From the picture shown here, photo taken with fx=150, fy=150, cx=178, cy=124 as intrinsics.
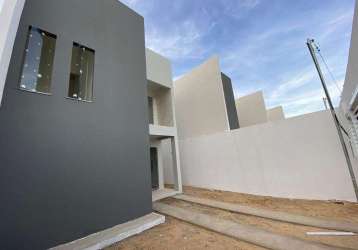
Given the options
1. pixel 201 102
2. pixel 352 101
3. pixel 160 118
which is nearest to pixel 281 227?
pixel 352 101

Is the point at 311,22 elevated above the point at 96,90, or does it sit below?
above

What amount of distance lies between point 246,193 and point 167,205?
3257 millimetres

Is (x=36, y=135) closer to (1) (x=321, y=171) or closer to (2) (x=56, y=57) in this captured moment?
(2) (x=56, y=57)

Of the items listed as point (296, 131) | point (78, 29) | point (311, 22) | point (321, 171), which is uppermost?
point (311, 22)

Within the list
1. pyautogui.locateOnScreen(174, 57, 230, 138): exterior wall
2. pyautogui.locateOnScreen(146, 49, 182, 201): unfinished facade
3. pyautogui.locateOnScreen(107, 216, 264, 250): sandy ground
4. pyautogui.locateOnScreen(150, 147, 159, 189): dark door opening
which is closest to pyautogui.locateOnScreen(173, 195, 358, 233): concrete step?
pyautogui.locateOnScreen(107, 216, 264, 250): sandy ground

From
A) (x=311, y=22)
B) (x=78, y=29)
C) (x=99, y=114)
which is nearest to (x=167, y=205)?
(x=99, y=114)

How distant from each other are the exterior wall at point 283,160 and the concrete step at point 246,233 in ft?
9.39

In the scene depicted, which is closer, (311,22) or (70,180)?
(70,180)

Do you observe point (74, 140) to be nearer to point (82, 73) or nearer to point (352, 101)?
point (82, 73)

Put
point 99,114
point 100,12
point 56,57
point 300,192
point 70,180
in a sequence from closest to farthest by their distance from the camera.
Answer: point 70,180 < point 56,57 < point 99,114 < point 100,12 < point 300,192

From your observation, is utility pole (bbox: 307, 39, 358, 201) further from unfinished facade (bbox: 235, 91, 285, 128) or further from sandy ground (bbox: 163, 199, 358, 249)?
unfinished facade (bbox: 235, 91, 285, 128)

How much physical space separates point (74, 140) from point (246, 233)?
Result: 4027 millimetres

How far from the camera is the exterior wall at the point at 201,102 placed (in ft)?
28.4

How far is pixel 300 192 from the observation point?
4.84 meters
